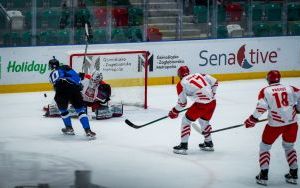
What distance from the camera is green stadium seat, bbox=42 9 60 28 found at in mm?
14633

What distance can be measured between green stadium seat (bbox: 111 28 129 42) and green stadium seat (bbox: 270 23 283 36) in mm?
3067

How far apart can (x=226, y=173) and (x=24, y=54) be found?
6.28 m

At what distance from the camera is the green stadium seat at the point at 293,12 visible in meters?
16.8

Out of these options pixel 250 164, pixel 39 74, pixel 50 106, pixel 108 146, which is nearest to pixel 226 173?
pixel 250 164

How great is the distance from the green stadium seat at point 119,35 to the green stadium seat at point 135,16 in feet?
0.73

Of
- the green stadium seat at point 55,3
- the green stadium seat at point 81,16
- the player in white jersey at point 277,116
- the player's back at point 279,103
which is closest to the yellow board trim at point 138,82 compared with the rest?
the green stadium seat at point 81,16

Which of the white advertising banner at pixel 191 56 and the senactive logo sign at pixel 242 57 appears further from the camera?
the senactive logo sign at pixel 242 57

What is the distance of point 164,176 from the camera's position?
8.76 meters

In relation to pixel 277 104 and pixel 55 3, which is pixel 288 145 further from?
pixel 55 3

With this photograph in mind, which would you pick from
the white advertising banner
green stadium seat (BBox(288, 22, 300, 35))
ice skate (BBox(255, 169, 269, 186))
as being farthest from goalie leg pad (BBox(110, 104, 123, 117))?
green stadium seat (BBox(288, 22, 300, 35))

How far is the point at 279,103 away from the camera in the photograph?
8.12 metres

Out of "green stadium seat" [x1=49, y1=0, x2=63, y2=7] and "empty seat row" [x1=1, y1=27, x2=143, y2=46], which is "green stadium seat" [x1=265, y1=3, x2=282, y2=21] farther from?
"green stadium seat" [x1=49, y1=0, x2=63, y2=7]

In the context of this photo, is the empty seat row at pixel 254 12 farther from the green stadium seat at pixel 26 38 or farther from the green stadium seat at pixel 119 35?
the green stadium seat at pixel 26 38

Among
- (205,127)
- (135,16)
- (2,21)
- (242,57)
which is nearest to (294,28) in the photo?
(242,57)
